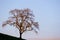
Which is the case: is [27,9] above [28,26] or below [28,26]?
above

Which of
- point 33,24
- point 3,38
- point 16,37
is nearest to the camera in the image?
point 3,38

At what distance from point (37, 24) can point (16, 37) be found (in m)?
4.61

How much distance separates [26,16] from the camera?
2953cm

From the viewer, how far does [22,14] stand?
2948 cm

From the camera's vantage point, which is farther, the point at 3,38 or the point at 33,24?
the point at 33,24

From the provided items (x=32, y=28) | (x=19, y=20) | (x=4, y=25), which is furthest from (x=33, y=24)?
(x=4, y=25)

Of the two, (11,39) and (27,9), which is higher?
(27,9)

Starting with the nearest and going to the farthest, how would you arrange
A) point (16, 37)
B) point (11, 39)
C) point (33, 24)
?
1. point (11, 39)
2. point (16, 37)
3. point (33, 24)

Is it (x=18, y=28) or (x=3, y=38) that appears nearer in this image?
(x=3, y=38)

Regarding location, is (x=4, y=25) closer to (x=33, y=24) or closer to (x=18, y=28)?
(x=18, y=28)

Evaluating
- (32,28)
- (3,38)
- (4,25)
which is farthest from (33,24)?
(3,38)

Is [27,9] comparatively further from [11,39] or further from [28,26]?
[11,39]

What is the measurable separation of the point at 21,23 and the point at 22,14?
5.28 ft

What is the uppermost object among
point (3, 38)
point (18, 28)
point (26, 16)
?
point (26, 16)
